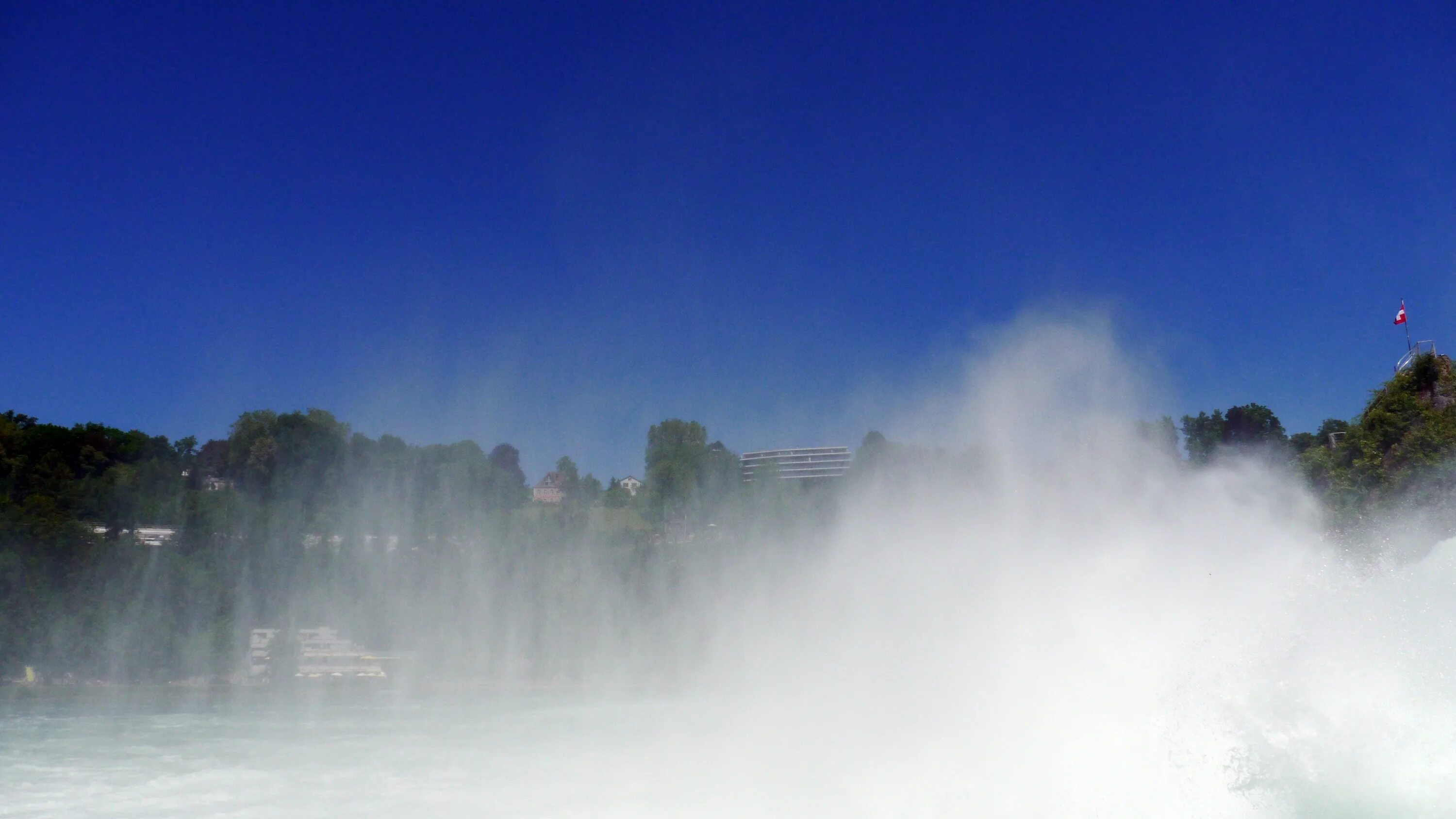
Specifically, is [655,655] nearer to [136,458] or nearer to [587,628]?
[587,628]

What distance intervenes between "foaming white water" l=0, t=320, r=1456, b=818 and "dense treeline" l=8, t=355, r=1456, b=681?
6.02m

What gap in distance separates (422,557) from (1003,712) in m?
22.6

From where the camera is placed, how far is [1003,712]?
1127 cm

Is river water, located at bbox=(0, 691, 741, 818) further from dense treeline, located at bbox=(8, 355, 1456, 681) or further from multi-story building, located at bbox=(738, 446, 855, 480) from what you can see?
multi-story building, located at bbox=(738, 446, 855, 480)

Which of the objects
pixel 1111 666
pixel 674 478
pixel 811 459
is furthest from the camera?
pixel 811 459

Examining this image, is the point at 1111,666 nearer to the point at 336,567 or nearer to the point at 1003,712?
the point at 1003,712

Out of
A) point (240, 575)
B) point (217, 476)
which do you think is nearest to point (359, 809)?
point (240, 575)

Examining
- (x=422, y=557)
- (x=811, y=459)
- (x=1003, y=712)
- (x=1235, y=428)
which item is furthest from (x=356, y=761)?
(x=811, y=459)

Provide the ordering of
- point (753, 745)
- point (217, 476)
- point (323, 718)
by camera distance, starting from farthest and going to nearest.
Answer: point (217, 476)
point (323, 718)
point (753, 745)

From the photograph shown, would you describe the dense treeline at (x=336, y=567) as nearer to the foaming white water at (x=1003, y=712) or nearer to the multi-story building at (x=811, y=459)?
the foaming white water at (x=1003, y=712)

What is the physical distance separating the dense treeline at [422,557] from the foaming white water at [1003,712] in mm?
6016

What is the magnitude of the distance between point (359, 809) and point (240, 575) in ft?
70.3

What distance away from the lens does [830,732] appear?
41.5ft

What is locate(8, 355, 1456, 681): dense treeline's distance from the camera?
87.9 ft
